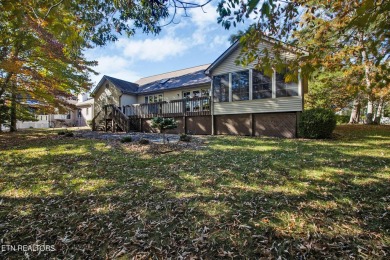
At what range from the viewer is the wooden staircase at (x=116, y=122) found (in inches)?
664

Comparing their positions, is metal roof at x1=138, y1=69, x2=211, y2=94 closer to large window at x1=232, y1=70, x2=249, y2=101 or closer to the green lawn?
large window at x1=232, y1=70, x2=249, y2=101

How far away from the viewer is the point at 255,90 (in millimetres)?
12617

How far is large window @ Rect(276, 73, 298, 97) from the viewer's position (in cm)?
1137

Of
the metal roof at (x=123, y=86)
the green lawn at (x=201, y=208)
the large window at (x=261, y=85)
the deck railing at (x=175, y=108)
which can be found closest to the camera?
the green lawn at (x=201, y=208)

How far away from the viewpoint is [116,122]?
1717cm

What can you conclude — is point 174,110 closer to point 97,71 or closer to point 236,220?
point 97,71

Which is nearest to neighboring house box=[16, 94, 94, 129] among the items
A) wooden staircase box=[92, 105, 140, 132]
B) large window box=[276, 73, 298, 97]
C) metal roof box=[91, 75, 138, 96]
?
metal roof box=[91, 75, 138, 96]

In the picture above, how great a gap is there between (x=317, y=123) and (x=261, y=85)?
381cm

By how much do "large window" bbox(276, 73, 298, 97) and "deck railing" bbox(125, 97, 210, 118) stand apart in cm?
471

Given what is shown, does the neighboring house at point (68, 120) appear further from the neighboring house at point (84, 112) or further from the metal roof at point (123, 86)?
the metal roof at point (123, 86)

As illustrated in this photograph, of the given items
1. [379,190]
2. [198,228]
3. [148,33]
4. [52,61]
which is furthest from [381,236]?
[52,61]

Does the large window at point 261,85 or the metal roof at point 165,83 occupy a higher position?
the metal roof at point 165,83

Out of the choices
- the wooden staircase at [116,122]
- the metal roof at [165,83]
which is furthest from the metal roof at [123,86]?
the wooden staircase at [116,122]

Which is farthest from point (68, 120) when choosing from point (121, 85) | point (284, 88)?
point (284, 88)
